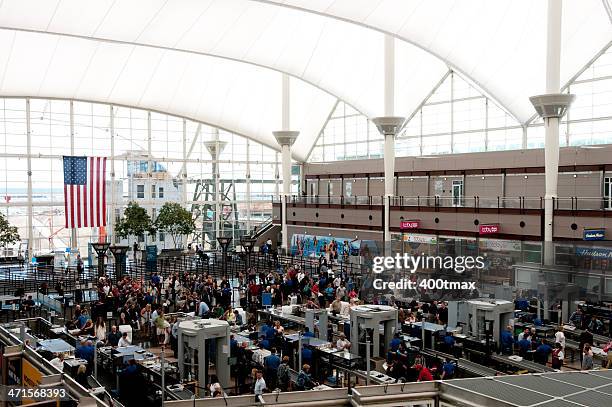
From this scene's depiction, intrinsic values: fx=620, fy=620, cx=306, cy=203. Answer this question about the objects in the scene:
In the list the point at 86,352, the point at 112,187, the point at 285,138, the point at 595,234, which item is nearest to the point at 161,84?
the point at 112,187

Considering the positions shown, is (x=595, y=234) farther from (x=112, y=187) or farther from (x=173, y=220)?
(x=112, y=187)

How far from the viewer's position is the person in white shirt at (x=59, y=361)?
11.5 m

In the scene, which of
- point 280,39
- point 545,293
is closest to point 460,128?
point 280,39

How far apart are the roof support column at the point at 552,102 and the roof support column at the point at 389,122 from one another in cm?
821

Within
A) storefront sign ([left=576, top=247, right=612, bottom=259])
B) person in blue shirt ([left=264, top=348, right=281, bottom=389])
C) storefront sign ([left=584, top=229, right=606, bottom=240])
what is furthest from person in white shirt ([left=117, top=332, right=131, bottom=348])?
storefront sign ([left=584, top=229, right=606, bottom=240])

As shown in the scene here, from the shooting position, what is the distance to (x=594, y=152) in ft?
91.8

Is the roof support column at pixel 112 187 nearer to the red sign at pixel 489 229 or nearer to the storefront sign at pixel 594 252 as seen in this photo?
the red sign at pixel 489 229

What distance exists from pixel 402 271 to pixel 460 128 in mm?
22110

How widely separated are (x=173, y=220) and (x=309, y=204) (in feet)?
28.4

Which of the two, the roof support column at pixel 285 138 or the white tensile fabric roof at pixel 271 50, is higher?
the white tensile fabric roof at pixel 271 50

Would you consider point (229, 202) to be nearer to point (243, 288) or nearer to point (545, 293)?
point (243, 288)

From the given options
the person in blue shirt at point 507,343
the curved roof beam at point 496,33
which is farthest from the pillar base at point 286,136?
the person in blue shirt at point 507,343

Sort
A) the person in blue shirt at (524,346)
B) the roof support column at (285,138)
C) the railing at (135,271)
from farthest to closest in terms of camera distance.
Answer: the roof support column at (285,138) → the railing at (135,271) → the person in blue shirt at (524,346)

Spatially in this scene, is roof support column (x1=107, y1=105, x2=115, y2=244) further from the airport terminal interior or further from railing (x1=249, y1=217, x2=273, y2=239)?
railing (x1=249, y1=217, x2=273, y2=239)
